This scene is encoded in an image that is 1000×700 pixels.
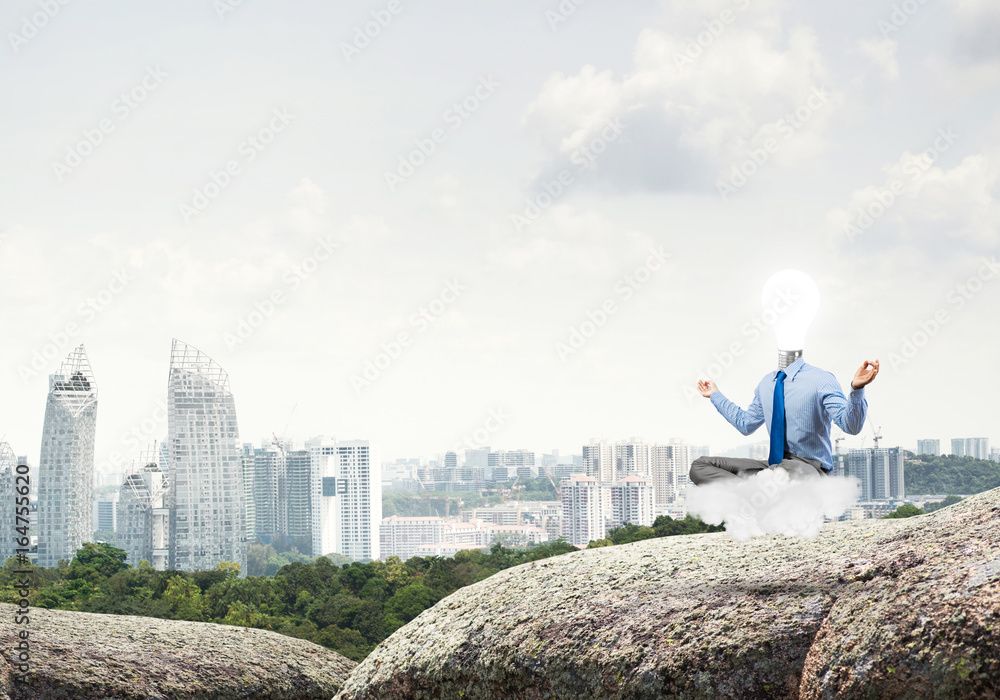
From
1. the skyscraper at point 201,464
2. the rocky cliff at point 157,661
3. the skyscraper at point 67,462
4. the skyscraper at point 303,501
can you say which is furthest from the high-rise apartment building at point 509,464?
the rocky cliff at point 157,661

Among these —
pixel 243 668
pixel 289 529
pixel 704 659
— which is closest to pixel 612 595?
pixel 704 659

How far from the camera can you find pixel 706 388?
5.47 metres

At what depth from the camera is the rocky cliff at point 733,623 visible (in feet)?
13.1

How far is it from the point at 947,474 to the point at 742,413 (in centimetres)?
4148

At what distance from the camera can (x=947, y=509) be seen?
489cm

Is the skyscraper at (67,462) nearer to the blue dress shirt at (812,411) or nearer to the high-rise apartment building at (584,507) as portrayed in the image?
the high-rise apartment building at (584,507)

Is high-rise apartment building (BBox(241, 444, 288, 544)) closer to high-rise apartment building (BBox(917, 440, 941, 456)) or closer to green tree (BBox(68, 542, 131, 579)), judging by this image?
high-rise apartment building (BBox(917, 440, 941, 456))

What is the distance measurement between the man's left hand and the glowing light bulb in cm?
55

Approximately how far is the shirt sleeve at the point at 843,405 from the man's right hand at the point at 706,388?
0.74 metres

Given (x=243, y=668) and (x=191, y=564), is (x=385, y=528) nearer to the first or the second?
(x=191, y=564)

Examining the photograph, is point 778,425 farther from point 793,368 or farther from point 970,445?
point 970,445

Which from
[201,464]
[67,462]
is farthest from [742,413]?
[201,464]

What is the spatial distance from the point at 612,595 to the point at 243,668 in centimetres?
409

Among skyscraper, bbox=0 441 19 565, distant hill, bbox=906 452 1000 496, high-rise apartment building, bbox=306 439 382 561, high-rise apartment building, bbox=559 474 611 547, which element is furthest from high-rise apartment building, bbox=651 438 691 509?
skyscraper, bbox=0 441 19 565
